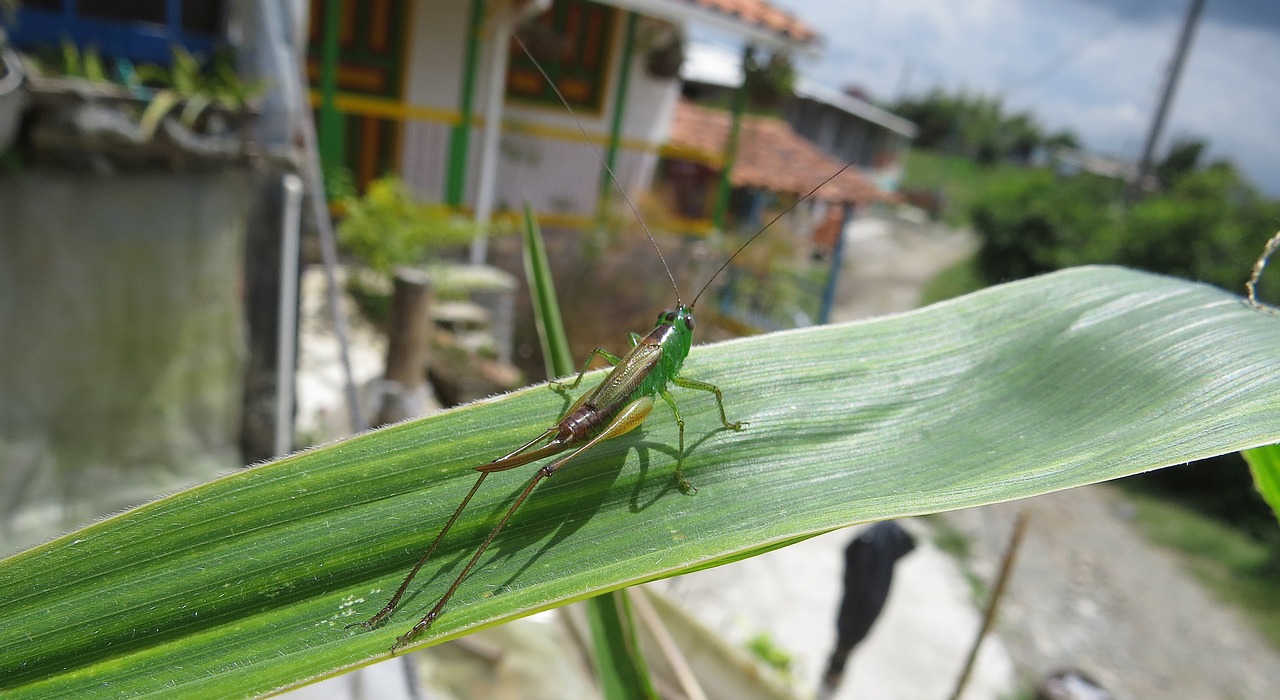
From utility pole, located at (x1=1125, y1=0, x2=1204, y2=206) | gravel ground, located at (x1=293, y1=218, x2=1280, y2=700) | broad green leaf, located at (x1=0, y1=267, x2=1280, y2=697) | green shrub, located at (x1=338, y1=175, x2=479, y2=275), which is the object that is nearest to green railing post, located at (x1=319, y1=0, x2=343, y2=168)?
green shrub, located at (x1=338, y1=175, x2=479, y2=275)

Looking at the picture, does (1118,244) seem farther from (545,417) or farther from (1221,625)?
(545,417)

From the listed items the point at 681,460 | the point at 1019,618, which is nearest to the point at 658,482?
the point at 681,460

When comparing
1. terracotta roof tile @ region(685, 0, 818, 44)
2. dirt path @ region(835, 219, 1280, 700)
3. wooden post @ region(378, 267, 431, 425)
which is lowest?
dirt path @ region(835, 219, 1280, 700)

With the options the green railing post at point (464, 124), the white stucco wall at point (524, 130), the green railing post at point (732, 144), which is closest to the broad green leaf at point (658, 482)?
the white stucco wall at point (524, 130)

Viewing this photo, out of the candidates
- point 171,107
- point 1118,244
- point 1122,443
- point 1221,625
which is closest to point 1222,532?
point 1221,625

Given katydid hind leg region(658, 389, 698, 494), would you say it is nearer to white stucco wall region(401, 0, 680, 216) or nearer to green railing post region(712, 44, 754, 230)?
white stucco wall region(401, 0, 680, 216)
